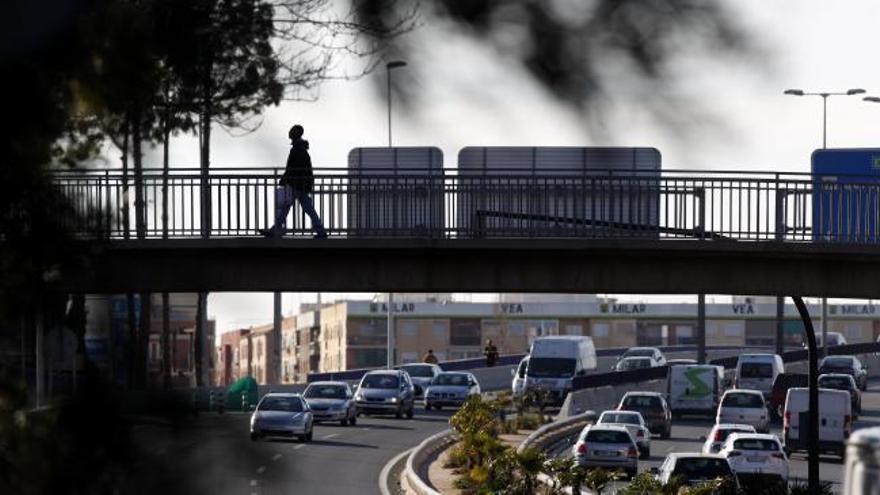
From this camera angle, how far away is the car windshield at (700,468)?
1411 inches

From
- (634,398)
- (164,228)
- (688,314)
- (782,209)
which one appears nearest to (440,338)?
(688,314)

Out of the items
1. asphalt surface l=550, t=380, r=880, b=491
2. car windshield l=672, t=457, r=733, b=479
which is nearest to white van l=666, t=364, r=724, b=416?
asphalt surface l=550, t=380, r=880, b=491

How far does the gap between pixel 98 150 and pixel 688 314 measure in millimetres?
137145

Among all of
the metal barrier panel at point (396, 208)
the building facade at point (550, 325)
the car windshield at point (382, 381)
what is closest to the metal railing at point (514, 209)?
the metal barrier panel at point (396, 208)

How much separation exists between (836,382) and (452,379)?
13.3m

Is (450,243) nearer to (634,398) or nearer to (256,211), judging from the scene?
(256,211)

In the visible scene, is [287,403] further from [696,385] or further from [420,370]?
[420,370]

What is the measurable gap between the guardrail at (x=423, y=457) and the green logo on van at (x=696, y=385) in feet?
49.0

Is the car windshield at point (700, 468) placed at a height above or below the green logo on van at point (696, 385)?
above

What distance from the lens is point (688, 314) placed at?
141m

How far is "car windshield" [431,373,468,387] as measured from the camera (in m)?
67.4

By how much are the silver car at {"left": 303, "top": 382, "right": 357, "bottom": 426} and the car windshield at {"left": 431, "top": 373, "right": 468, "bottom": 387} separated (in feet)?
27.8

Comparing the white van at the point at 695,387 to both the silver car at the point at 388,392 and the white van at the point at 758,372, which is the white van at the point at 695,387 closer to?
the white van at the point at 758,372

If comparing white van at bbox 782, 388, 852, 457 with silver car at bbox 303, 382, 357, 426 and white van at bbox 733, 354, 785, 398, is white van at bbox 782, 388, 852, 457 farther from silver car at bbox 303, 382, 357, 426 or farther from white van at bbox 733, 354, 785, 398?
white van at bbox 733, 354, 785, 398
